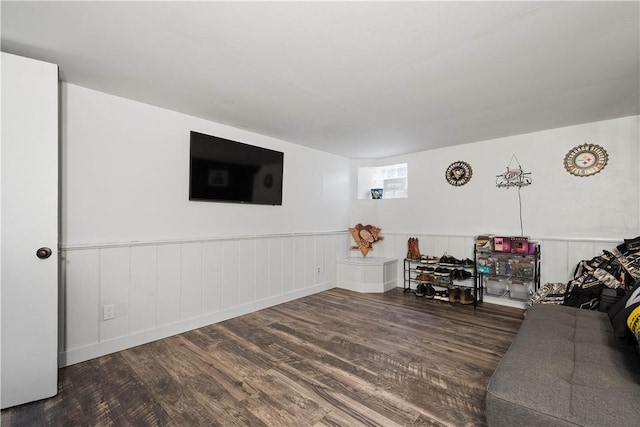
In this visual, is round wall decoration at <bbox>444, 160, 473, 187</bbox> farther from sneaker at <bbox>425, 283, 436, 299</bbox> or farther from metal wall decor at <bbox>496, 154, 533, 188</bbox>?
sneaker at <bbox>425, 283, 436, 299</bbox>

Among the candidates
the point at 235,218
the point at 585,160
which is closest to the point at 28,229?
the point at 235,218

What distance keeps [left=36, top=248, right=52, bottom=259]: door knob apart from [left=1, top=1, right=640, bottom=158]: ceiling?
128 centimetres

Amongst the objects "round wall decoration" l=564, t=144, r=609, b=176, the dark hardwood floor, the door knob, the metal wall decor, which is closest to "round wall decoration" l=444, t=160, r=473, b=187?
the metal wall decor

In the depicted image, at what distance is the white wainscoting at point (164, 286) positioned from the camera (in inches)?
89.0

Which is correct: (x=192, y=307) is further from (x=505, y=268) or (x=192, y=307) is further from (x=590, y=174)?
(x=590, y=174)

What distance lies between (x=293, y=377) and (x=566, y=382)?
153 cm

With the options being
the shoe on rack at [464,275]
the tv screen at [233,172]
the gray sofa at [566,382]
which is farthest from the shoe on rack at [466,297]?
the tv screen at [233,172]

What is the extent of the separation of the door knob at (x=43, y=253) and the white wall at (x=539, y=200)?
4198 millimetres

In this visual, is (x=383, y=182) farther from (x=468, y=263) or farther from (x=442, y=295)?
(x=442, y=295)

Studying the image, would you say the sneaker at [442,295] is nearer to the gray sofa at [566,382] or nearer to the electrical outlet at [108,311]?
the gray sofa at [566,382]

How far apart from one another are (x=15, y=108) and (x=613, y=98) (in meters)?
4.53

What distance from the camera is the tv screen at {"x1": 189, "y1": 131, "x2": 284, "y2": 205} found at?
2.98 m

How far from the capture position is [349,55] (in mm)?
1850

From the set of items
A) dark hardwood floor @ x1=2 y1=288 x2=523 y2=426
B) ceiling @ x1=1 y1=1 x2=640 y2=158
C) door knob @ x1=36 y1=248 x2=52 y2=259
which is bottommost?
dark hardwood floor @ x1=2 y1=288 x2=523 y2=426
